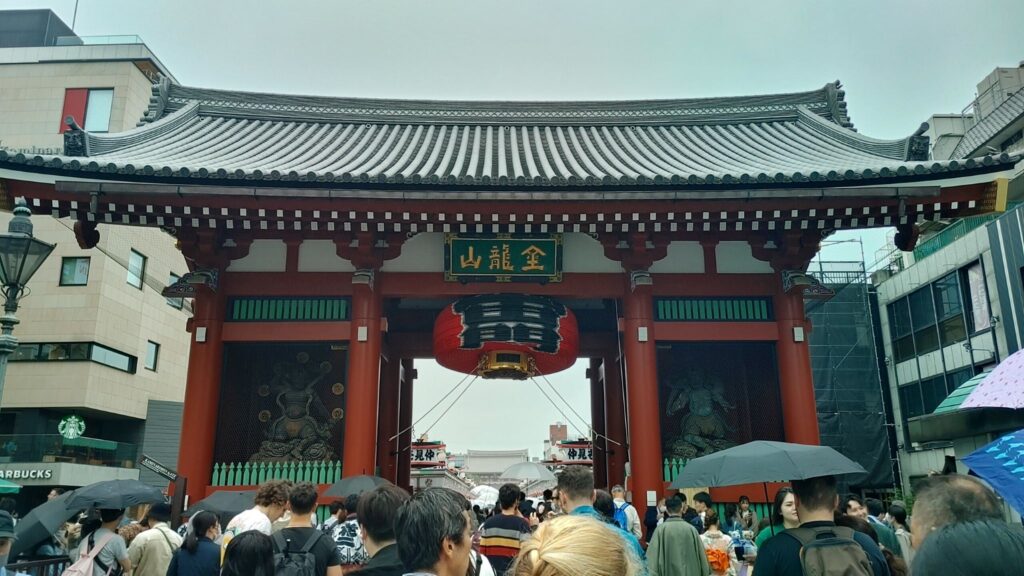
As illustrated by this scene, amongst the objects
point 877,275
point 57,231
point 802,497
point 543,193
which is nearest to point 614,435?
point 543,193

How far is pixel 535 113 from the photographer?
17.6m

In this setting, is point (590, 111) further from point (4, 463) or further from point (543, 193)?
point (4, 463)

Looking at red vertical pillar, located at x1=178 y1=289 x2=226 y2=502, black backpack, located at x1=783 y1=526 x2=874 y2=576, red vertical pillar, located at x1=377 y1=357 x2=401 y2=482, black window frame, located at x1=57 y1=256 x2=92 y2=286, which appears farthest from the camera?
black window frame, located at x1=57 y1=256 x2=92 y2=286

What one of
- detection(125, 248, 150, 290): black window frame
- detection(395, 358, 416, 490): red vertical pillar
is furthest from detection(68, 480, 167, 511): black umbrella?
detection(125, 248, 150, 290): black window frame

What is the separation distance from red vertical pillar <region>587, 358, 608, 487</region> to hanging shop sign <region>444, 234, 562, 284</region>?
4.47 metres

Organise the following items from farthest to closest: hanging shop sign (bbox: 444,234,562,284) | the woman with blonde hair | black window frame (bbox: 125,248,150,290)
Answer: black window frame (bbox: 125,248,150,290) → hanging shop sign (bbox: 444,234,562,284) → the woman with blonde hair

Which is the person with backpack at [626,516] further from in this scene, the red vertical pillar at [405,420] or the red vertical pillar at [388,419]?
the red vertical pillar at [405,420]

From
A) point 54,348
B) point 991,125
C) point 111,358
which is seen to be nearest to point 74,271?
point 54,348

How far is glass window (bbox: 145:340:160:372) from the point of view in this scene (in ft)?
115

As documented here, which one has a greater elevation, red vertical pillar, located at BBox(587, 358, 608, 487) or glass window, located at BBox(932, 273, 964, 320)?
glass window, located at BBox(932, 273, 964, 320)

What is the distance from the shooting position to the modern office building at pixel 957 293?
23.6 m

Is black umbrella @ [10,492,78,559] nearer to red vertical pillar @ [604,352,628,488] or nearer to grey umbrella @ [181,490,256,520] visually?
grey umbrella @ [181,490,256,520]

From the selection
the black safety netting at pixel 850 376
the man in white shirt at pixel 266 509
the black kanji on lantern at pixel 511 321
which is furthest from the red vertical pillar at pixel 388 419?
the black safety netting at pixel 850 376

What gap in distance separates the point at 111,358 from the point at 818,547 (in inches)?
1369
